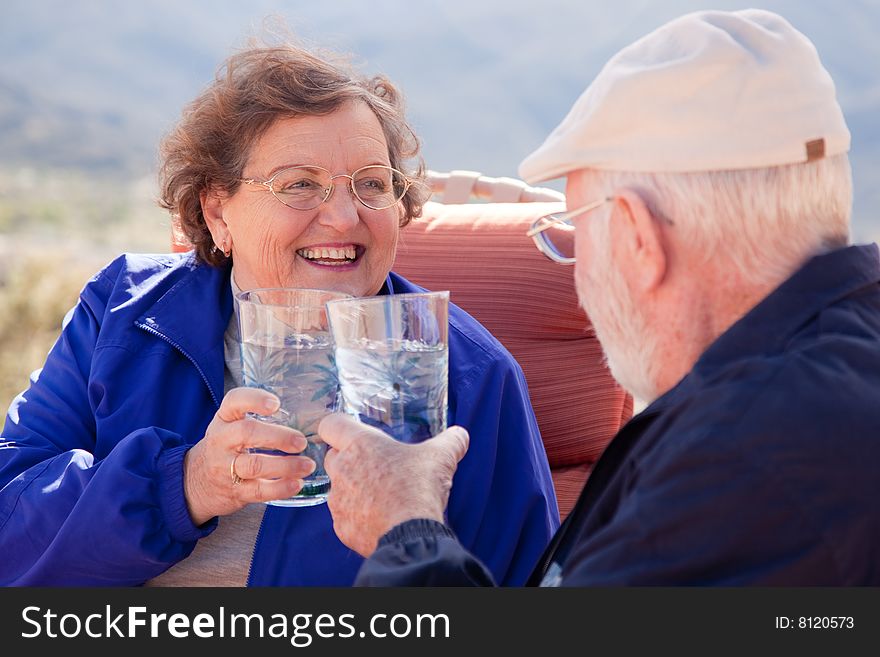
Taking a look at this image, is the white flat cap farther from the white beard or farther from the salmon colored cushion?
the salmon colored cushion

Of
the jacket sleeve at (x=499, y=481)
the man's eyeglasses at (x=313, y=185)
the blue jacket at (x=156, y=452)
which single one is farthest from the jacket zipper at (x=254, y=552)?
the man's eyeglasses at (x=313, y=185)

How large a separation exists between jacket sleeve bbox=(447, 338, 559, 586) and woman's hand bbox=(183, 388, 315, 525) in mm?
515

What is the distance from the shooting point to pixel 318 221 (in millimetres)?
2400

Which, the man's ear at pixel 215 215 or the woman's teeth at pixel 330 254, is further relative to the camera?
the man's ear at pixel 215 215

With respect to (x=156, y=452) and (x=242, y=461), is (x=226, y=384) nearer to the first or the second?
(x=156, y=452)

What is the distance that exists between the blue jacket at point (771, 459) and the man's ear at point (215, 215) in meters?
1.44

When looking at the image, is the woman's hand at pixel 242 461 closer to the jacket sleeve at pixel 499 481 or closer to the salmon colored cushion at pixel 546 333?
the jacket sleeve at pixel 499 481

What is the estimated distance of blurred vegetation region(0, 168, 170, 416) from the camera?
6246 mm

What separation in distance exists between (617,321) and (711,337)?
16 cm

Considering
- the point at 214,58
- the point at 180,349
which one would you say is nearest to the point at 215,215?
the point at 180,349

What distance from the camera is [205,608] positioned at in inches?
59.7

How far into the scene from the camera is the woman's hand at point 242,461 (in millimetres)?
1701

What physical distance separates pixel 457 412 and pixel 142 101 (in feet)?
46.6

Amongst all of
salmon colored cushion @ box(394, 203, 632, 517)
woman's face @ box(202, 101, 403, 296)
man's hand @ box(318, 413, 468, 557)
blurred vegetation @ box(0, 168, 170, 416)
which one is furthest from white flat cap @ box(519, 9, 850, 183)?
blurred vegetation @ box(0, 168, 170, 416)
